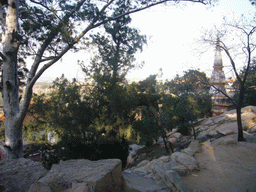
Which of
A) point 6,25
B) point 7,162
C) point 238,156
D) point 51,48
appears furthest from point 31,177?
point 238,156

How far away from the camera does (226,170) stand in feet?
15.9

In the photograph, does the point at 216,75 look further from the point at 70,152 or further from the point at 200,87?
the point at 70,152

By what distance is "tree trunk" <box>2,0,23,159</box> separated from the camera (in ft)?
20.6

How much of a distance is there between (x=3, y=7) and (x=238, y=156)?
11566mm

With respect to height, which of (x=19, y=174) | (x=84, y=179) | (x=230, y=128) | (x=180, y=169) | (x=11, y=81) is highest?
(x=11, y=81)

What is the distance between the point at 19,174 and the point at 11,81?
4.37m

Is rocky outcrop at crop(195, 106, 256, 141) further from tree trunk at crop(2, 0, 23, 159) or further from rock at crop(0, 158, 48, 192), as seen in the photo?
tree trunk at crop(2, 0, 23, 159)

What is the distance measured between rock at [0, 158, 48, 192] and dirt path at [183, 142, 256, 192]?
12.3 feet

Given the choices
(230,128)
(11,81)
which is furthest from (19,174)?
(230,128)

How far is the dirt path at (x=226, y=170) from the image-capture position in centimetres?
387

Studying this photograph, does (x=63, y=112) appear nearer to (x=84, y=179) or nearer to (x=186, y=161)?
(x=186, y=161)

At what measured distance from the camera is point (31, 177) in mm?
3396

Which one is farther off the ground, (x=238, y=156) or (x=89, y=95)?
(x=89, y=95)

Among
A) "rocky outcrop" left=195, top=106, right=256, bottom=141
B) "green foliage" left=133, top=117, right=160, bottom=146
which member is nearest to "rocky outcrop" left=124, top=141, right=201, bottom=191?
"rocky outcrop" left=195, top=106, right=256, bottom=141
